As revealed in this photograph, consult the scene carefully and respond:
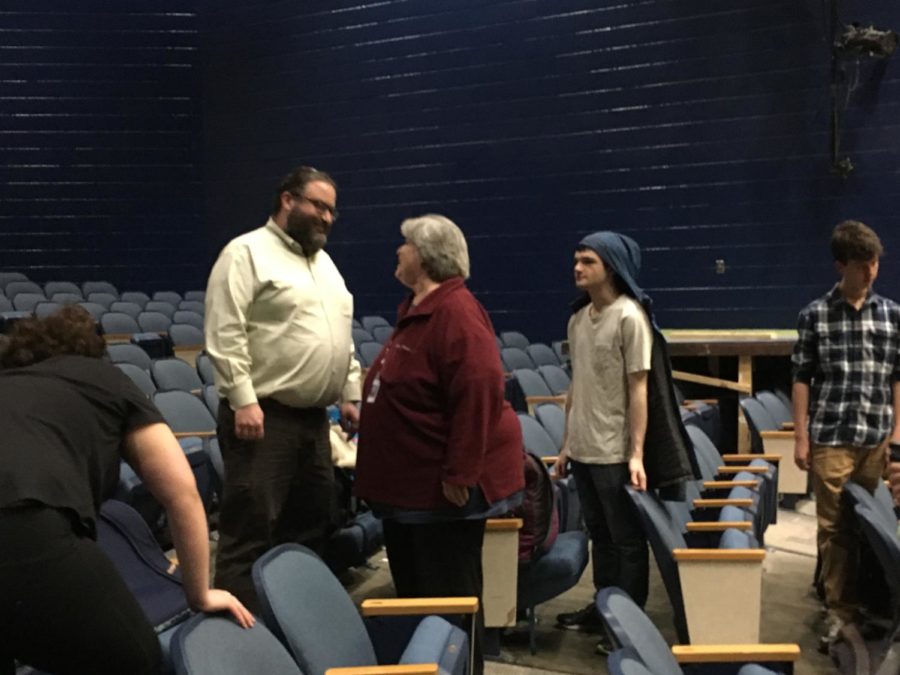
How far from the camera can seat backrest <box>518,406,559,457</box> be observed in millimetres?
3547

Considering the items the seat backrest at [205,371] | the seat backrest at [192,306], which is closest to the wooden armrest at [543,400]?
the seat backrest at [205,371]

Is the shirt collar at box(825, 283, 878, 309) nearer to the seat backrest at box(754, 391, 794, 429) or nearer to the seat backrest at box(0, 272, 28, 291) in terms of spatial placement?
the seat backrest at box(754, 391, 794, 429)

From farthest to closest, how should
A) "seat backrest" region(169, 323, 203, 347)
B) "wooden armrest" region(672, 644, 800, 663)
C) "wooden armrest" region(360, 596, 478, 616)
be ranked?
"seat backrest" region(169, 323, 203, 347) → "wooden armrest" region(360, 596, 478, 616) → "wooden armrest" region(672, 644, 800, 663)

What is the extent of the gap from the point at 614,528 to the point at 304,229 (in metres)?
1.23

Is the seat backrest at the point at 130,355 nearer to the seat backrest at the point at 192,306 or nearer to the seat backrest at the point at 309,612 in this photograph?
the seat backrest at the point at 192,306

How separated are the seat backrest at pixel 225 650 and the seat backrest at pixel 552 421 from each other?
2510 millimetres

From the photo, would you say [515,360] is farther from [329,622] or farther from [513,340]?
[329,622]

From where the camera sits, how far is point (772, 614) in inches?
121

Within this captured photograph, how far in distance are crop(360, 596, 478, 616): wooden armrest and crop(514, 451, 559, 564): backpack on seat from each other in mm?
766

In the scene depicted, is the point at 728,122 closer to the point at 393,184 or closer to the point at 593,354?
the point at 393,184

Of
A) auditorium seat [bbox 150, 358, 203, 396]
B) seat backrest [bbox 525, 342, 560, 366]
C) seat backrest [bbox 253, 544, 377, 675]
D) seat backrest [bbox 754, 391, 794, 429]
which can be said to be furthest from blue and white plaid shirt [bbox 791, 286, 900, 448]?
seat backrest [bbox 525, 342, 560, 366]

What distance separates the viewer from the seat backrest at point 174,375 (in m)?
4.80

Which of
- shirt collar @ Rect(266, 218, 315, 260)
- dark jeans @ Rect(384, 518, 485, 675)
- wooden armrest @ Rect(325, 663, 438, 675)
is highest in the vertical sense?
shirt collar @ Rect(266, 218, 315, 260)

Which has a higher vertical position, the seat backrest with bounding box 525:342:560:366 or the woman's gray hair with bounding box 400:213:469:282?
the woman's gray hair with bounding box 400:213:469:282
